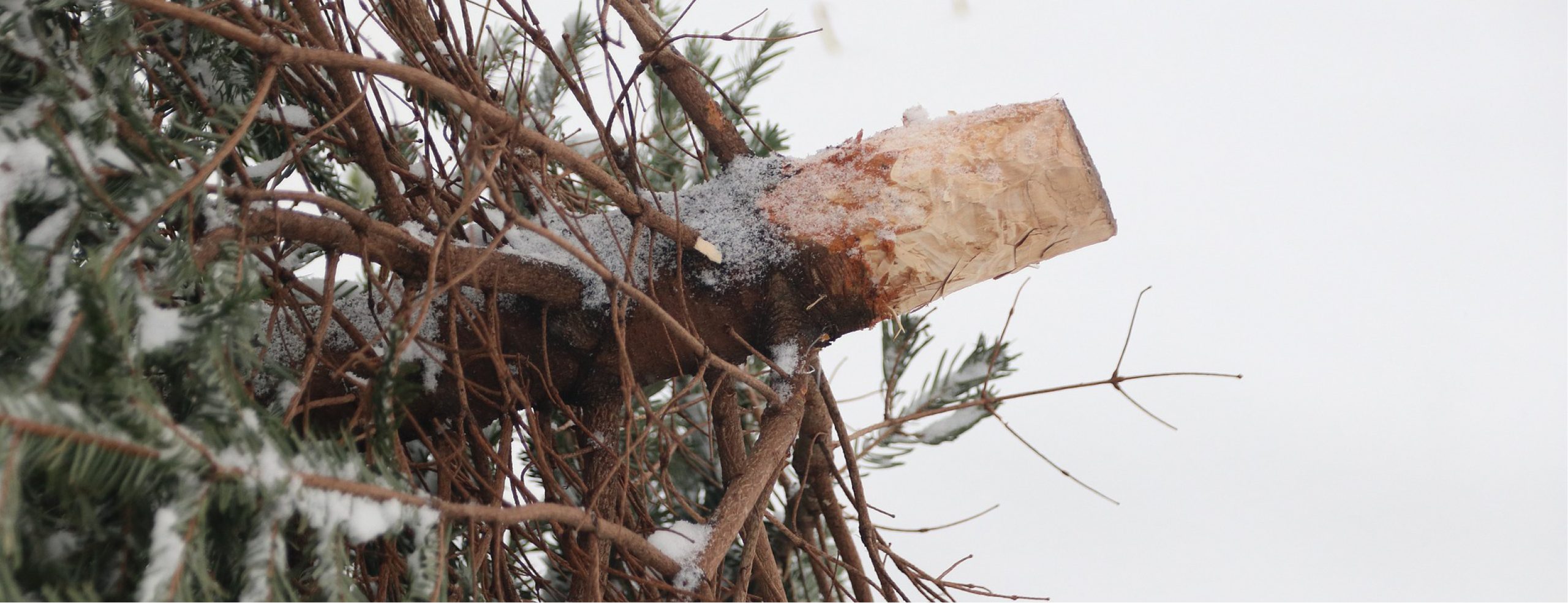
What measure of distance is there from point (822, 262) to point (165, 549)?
40cm

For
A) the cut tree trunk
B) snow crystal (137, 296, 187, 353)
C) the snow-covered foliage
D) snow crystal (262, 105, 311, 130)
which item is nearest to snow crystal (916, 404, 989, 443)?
the snow-covered foliage

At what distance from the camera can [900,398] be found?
1159 millimetres

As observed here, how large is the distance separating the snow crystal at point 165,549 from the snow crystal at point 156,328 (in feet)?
0.22

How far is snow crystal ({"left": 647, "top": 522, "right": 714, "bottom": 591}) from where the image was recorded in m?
0.55

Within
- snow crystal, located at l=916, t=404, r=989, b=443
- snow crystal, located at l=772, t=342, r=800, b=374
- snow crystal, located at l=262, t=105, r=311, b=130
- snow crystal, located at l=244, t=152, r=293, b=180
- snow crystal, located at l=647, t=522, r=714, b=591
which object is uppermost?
snow crystal, located at l=262, t=105, r=311, b=130

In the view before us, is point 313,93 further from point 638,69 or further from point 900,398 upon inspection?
point 900,398

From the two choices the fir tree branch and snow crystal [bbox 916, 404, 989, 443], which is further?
snow crystal [bbox 916, 404, 989, 443]

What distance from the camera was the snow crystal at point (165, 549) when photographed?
0.33 m

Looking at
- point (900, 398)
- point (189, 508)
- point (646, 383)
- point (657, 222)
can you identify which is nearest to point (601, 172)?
point (657, 222)

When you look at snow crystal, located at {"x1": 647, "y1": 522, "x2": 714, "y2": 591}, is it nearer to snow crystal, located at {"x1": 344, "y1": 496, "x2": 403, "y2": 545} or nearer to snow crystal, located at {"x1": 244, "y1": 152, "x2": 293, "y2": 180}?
snow crystal, located at {"x1": 344, "y1": 496, "x2": 403, "y2": 545}

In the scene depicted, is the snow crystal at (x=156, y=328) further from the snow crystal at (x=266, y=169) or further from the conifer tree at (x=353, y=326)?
the snow crystal at (x=266, y=169)

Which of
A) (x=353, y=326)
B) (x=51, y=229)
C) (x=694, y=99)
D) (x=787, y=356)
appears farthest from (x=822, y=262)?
(x=51, y=229)

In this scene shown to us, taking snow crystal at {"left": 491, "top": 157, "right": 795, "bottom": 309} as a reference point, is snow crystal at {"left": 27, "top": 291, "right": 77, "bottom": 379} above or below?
below

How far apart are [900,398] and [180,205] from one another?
2.72 feet
